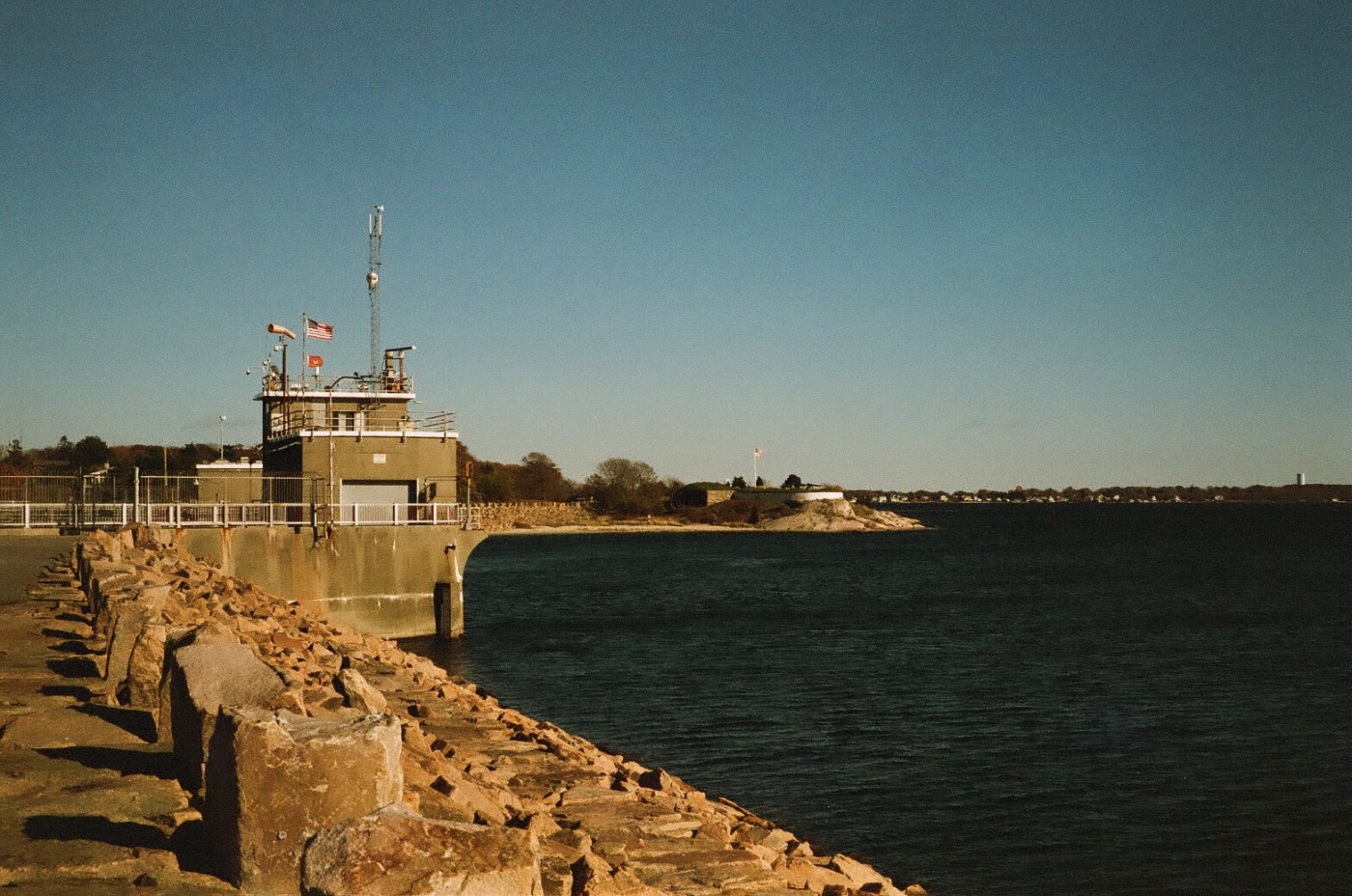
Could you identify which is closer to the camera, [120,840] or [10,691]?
[120,840]

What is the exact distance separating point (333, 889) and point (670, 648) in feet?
109

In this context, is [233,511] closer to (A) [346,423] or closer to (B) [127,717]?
(A) [346,423]

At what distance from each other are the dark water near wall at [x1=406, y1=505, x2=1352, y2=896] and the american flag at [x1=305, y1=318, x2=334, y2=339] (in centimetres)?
1139

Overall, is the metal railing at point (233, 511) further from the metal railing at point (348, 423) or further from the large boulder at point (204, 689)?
the large boulder at point (204, 689)

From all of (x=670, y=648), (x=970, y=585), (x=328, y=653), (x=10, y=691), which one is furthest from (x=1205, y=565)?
(x=10, y=691)

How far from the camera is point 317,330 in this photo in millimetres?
43750

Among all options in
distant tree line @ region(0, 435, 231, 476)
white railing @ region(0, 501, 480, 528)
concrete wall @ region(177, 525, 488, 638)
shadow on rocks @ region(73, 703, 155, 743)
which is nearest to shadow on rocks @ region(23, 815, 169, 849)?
shadow on rocks @ region(73, 703, 155, 743)

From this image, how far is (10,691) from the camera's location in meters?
10.4

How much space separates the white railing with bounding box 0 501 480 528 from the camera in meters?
35.1

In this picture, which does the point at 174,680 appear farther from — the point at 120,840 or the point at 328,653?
the point at 328,653

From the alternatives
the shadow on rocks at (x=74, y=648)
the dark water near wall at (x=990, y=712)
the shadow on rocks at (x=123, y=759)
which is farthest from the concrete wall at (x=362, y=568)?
the shadow on rocks at (x=123, y=759)

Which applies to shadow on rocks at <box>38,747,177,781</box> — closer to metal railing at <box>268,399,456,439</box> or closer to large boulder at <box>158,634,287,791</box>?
large boulder at <box>158,634,287,791</box>

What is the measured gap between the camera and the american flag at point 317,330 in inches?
1720

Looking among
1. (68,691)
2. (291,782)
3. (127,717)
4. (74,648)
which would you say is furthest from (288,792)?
(74,648)
